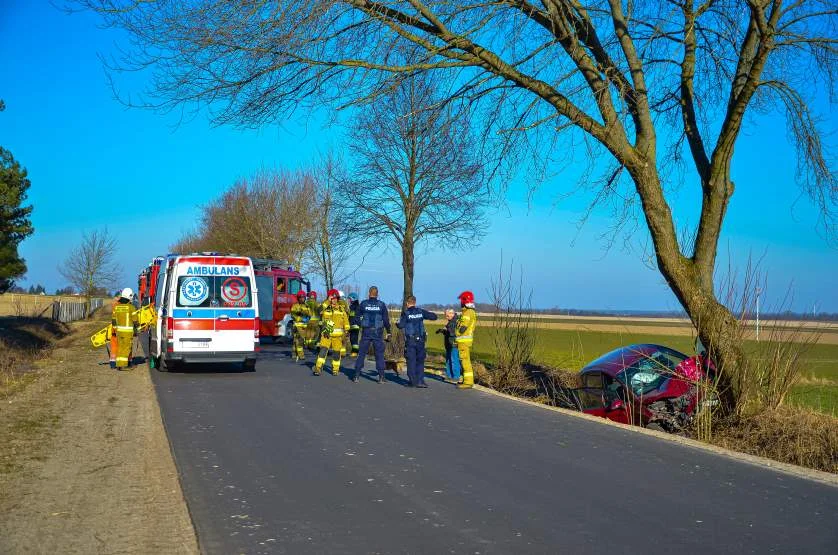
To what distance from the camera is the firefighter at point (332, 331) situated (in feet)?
61.7

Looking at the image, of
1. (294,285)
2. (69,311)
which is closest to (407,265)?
(294,285)

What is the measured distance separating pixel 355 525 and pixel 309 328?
1839 centimetres

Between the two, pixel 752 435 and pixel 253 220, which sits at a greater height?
pixel 253 220

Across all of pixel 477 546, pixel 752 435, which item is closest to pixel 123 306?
pixel 752 435

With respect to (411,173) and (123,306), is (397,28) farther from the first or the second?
(411,173)

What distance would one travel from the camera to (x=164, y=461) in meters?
8.77

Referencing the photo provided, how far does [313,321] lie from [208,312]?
5190mm

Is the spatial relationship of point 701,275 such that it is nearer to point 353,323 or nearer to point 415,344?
point 415,344

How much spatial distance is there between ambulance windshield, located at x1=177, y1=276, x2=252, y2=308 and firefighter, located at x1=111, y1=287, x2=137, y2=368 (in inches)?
50.3

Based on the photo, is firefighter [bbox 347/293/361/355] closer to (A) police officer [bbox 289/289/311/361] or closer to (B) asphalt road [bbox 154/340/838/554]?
(A) police officer [bbox 289/289/311/361]

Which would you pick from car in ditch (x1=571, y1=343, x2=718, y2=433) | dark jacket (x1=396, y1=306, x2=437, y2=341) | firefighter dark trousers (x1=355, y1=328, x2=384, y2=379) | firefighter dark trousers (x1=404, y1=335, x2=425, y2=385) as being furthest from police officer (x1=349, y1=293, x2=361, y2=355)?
car in ditch (x1=571, y1=343, x2=718, y2=433)

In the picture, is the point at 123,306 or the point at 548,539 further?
the point at 123,306

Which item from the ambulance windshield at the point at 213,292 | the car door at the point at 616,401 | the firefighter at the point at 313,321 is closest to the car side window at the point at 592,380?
the car door at the point at 616,401

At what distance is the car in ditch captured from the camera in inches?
477
